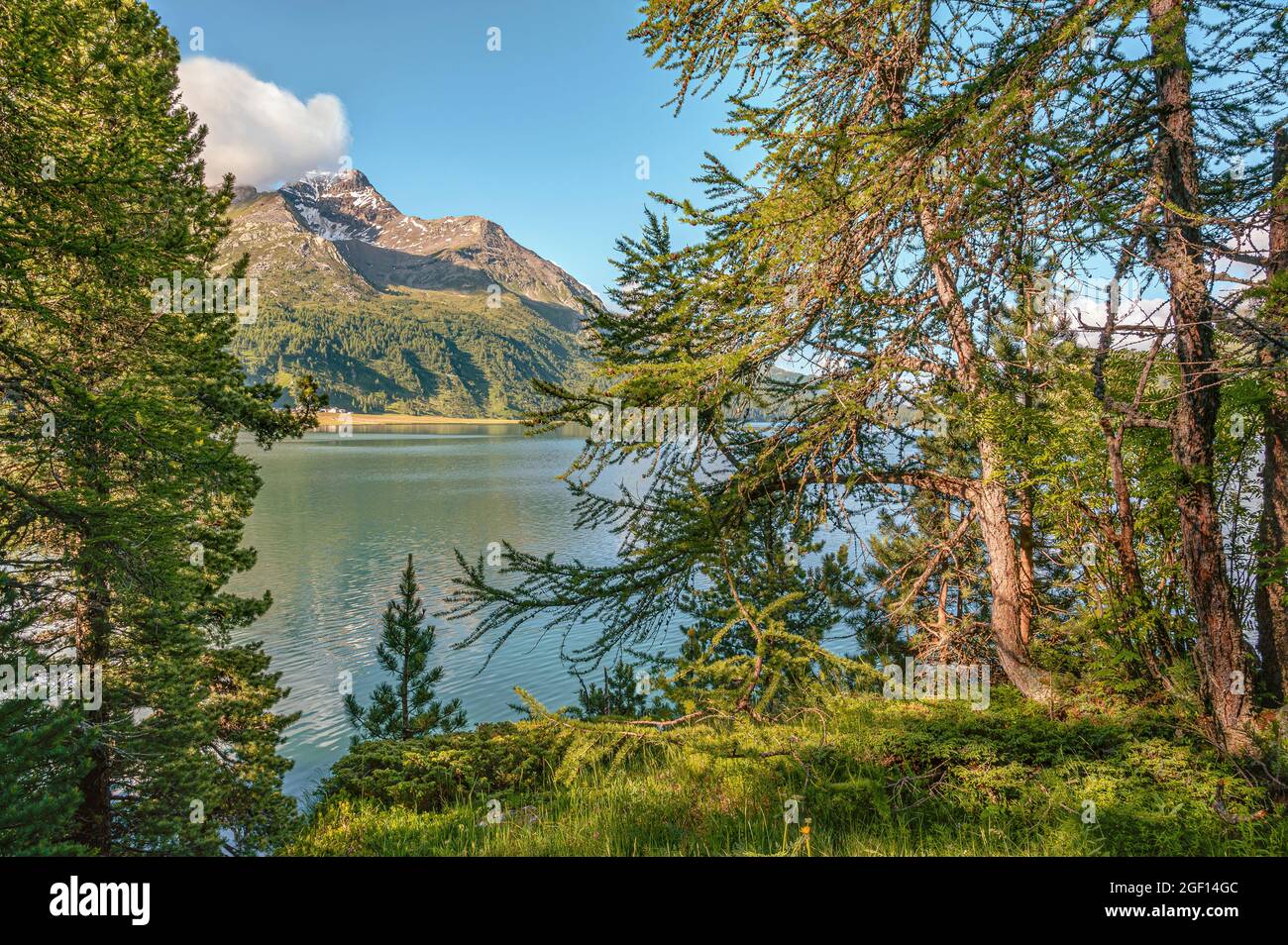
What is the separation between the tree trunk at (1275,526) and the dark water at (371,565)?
928 centimetres

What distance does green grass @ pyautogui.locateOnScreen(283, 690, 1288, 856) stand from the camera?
333 centimetres

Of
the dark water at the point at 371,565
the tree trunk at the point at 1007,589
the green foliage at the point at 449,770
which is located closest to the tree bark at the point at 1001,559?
the tree trunk at the point at 1007,589

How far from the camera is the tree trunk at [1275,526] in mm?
4668

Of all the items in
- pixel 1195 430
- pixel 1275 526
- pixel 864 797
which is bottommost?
pixel 864 797

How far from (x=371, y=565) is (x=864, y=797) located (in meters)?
43.1

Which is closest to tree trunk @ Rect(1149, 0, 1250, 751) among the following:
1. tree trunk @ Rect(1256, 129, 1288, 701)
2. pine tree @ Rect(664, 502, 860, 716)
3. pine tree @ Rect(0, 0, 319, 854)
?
tree trunk @ Rect(1256, 129, 1288, 701)

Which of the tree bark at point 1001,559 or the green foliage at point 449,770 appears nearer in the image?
the green foliage at point 449,770

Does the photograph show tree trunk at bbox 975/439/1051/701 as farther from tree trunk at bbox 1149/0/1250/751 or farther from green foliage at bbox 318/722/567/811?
green foliage at bbox 318/722/567/811

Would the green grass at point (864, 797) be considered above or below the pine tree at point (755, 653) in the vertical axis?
below

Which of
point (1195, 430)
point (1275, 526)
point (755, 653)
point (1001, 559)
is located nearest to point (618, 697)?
point (755, 653)

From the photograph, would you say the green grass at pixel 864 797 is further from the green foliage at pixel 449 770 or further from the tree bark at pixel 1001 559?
the tree bark at pixel 1001 559

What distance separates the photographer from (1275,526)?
17.4 feet

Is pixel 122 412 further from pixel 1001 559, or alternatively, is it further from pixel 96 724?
pixel 1001 559
